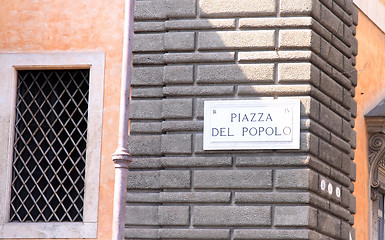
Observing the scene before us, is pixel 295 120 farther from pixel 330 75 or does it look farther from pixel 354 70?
pixel 354 70

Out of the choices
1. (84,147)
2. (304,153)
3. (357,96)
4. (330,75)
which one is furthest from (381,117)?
(84,147)

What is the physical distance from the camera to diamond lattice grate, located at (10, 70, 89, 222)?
12.6 metres

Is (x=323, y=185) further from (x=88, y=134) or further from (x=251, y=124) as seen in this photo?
(x=88, y=134)

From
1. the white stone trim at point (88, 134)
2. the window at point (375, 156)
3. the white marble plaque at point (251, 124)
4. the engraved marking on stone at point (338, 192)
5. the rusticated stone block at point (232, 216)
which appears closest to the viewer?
the rusticated stone block at point (232, 216)

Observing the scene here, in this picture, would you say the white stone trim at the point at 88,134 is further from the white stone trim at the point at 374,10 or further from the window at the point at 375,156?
the window at the point at 375,156

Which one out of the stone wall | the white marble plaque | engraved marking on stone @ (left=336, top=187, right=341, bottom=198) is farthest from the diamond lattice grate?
engraved marking on stone @ (left=336, top=187, right=341, bottom=198)

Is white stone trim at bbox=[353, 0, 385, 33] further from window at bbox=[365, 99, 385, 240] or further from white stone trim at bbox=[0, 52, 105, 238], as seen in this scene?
white stone trim at bbox=[0, 52, 105, 238]

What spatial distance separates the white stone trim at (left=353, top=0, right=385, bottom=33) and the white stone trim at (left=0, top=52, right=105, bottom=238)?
346 cm

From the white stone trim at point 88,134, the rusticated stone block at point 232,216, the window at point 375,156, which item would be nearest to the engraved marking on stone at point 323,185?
the rusticated stone block at point 232,216

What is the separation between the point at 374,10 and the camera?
1493 cm

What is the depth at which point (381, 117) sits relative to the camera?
14.5 meters

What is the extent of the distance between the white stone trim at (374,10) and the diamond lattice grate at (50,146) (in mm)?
3753

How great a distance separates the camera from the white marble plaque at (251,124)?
1169 centimetres

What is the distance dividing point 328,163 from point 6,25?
160 inches
